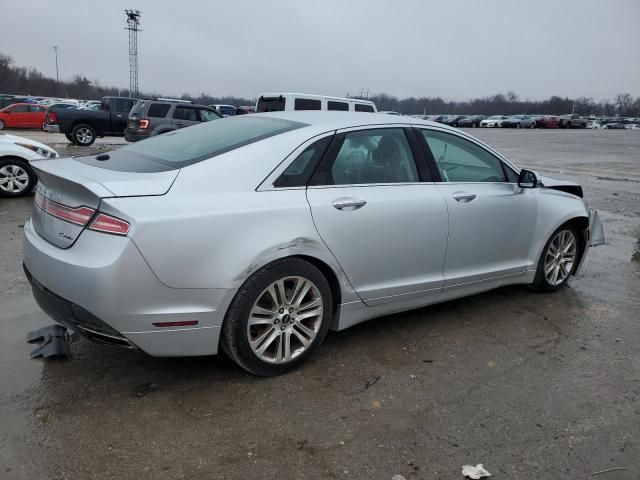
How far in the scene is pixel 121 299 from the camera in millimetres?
2676

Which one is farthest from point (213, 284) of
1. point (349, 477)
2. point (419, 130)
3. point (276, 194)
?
point (419, 130)

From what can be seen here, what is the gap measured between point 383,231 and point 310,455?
4.94ft

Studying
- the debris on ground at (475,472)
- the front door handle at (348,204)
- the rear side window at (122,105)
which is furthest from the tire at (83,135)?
the debris on ground at (475,472)

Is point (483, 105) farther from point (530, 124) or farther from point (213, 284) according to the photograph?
point (213, 284)

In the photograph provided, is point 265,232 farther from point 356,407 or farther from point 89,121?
point 89,121

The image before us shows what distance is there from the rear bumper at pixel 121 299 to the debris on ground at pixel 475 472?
4.70 ft

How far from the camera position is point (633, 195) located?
1127 cm

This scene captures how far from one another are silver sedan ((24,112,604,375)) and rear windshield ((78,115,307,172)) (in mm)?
21

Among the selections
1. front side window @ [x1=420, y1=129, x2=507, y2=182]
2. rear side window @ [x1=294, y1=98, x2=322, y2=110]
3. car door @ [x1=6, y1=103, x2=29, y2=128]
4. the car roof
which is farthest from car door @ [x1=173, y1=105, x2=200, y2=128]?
car door @ [x1=6, y1=103, x2=29, y2=128]

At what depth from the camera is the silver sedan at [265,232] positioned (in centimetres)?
274

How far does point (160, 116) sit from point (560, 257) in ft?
46.0

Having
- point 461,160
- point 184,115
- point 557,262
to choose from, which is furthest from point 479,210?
point 184,115

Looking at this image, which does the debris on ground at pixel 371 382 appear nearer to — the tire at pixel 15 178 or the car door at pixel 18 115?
the tire at pixel 15 178

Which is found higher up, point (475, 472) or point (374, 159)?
point (374, 159)
